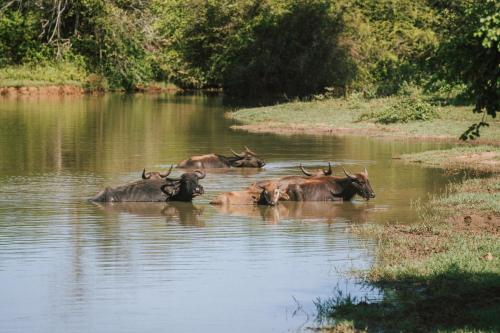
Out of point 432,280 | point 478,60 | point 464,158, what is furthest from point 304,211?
point 464,158

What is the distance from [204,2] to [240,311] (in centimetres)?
4589

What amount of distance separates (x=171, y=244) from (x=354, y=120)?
20.5 meters

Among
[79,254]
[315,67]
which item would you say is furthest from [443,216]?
[315,67]

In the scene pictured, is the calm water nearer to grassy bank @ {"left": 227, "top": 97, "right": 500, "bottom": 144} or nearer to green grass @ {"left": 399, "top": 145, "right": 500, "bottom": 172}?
green grass @ {"left": 399, "top": 145, "right": 500, "bottom": 172}

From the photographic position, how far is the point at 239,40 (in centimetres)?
4778

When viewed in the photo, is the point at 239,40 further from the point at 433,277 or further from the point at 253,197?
the point at 433,277

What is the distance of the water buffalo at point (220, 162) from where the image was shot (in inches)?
829

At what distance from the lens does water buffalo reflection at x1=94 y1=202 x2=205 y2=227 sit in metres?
15.2

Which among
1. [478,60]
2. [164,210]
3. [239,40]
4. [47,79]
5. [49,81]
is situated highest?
[239,40]

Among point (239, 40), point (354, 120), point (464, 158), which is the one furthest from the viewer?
point (239, 40)

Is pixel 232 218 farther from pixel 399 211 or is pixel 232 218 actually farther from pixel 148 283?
pixel 148 283

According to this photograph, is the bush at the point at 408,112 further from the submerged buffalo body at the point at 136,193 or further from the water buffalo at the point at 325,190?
the submerged buffalo body at the point at 136,193

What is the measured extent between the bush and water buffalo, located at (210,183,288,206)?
1529 cm

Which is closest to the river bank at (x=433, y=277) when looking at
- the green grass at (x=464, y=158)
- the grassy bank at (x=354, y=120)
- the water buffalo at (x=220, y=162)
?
the green grass at (x=464, y=158)
